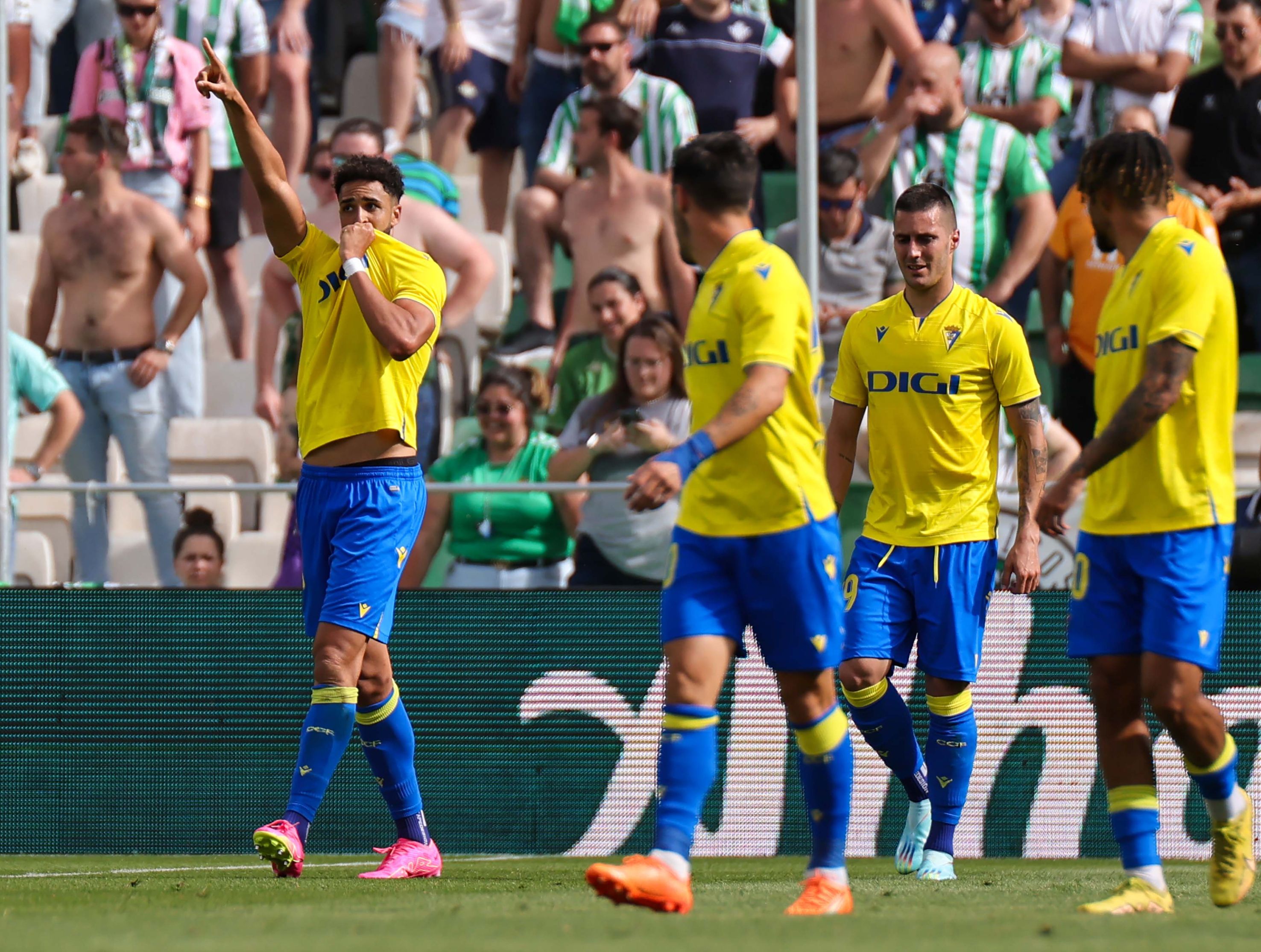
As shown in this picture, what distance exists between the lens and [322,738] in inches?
220

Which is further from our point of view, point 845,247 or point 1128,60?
point 1128,60

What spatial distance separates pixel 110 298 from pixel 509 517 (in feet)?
9.52

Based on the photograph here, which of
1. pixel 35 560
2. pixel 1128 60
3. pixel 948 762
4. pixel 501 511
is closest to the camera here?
pixel 948 762

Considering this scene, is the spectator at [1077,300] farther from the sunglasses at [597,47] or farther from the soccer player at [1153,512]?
the soccer player at [1153,512]

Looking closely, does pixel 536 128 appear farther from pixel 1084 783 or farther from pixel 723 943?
pixel 723 943

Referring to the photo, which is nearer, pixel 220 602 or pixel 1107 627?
pixel 1107 627

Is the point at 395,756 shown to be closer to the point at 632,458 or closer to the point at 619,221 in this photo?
the point at 632,458

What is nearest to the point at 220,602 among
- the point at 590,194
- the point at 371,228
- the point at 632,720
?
the point at 632,720

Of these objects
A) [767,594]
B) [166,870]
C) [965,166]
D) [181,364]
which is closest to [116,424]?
[181,364]

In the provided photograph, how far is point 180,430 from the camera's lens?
9.43m

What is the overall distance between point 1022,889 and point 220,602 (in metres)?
3.85

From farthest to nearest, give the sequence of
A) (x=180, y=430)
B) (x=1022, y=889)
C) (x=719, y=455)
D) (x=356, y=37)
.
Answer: (x=356, y=37), (x=180, y=430), (x=1022, y=889), (x=719, y=455)

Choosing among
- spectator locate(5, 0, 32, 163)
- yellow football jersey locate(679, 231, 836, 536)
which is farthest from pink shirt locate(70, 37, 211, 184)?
yellow football jersey locate(679, 231, 836, 536)

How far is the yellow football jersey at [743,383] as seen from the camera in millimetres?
4492
